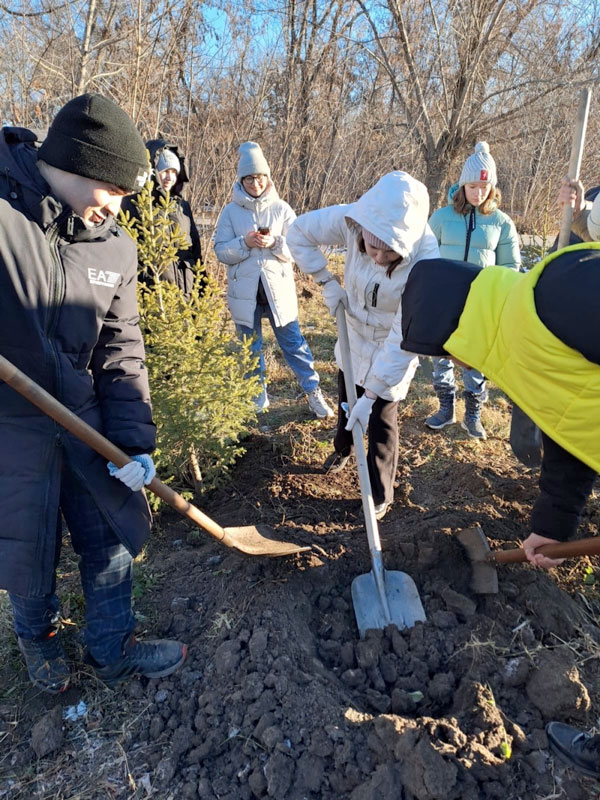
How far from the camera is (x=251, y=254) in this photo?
178 inches

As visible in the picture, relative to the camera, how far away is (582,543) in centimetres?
199

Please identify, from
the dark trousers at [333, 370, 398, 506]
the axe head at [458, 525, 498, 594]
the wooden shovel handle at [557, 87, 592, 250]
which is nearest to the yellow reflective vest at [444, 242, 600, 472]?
the axe head at [458, 525, 498, 594]

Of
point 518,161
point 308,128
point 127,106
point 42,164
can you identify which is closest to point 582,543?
point 42,164

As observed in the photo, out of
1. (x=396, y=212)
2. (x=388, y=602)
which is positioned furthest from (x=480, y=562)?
(x=396, y=212)

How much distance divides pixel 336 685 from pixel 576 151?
3384mm

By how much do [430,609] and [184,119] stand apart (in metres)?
7.36

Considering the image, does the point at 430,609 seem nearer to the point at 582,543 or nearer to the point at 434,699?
the point at 434,699

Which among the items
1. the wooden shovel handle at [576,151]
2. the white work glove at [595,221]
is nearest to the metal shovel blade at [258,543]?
the white work glove at [595,221]

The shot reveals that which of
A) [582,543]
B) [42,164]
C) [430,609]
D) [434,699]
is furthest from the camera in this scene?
[430,609]

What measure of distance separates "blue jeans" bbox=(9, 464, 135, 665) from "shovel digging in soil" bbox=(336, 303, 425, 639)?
1104 millimetres

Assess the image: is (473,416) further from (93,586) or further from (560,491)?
(93,586)

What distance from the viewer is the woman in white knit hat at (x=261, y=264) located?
445 cm

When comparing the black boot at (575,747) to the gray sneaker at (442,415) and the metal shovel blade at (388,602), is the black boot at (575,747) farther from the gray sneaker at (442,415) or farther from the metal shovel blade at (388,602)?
the gray sneaker at (442,415)

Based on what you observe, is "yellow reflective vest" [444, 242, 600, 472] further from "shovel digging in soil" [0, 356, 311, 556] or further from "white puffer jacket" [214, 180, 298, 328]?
"white puffer jacket" [214, 180, 298, 328]
